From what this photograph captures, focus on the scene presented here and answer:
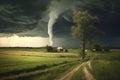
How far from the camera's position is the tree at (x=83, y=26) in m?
6.13

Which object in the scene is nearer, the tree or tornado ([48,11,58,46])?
the tree

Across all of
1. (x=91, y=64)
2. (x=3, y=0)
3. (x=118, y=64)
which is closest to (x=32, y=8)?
(x=3, y=0)

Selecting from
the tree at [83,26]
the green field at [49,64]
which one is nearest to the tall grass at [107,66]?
the green field at [49,64]

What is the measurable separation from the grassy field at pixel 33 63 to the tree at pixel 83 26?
0.45 meters

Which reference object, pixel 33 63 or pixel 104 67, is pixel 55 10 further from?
pixel 104 67

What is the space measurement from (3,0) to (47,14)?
1.16 m

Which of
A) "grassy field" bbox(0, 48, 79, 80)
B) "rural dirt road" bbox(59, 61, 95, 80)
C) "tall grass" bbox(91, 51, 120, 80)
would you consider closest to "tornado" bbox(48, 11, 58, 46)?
"grassy field" bbox(0, 48, 79, 80)

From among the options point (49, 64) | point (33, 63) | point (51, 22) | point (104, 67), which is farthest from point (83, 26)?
point (33, 63)

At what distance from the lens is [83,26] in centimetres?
613

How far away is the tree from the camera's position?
20.1 ft

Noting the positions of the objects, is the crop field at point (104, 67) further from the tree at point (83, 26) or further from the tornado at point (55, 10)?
the tornado at point (55, 10)

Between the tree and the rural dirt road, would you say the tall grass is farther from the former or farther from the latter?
the tree

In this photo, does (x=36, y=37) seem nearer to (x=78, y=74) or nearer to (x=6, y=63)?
(x=6, y=63)

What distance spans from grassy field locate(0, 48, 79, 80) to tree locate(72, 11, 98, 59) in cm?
45
